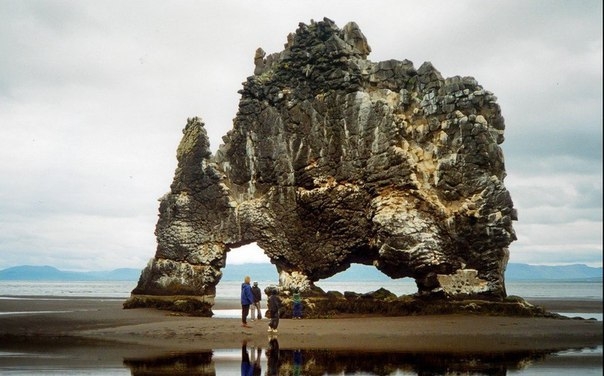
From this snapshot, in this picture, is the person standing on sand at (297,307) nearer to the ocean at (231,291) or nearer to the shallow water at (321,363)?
the ocean at (231,291)

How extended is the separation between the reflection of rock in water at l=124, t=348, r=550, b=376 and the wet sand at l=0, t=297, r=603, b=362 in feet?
4.14

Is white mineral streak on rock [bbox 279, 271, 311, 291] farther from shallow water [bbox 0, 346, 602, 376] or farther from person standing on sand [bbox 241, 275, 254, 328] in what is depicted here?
shallow water [bbox 0, 346, 602, 376]

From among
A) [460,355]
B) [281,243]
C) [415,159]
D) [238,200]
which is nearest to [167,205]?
[238,200]

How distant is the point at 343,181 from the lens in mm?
31953

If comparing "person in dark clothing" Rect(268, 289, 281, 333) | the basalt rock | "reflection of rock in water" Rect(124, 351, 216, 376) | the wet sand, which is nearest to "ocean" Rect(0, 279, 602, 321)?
the basalt rock

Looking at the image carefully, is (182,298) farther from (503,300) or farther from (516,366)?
(516,366)

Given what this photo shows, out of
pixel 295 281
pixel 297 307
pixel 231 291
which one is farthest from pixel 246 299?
pixel 231 291

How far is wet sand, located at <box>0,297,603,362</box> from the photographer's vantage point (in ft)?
70.5

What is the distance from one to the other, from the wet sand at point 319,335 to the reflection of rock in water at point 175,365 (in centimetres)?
124

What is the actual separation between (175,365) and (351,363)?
4.58 m

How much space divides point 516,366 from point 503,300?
1353 centimetres

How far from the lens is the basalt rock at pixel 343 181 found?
30172mm

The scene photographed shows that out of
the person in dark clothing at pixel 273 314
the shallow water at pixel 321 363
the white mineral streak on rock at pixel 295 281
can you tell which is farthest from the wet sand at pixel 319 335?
the white mineral streak on rock at pixel 295 281

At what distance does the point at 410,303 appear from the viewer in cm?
3038
